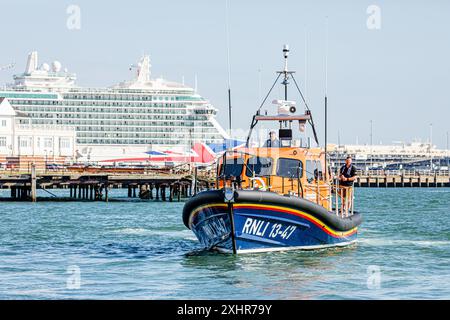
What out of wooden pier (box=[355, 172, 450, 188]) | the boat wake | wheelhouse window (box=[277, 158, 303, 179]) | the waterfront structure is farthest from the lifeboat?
wooden pier (box=[355, 172, 450, 188])

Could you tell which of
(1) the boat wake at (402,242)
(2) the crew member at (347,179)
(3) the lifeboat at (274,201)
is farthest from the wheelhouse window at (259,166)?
(1) the boat wake at (402,242)

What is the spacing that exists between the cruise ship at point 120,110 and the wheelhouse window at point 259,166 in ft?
376

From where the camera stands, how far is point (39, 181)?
67.8m

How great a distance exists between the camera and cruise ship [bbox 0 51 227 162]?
472 ft

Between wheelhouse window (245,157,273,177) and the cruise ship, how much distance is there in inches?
4518

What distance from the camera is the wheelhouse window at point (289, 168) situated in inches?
1043

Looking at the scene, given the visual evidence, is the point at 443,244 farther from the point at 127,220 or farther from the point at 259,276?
the point at 127,220

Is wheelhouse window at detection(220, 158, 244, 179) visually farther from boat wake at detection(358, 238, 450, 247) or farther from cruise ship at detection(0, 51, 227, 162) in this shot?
cruise ship at detection(0, 51, 227, 162)

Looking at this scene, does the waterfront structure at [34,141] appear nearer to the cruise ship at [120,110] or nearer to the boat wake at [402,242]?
the cruise ship at [120,110]

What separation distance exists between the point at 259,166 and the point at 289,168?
82 centimetres

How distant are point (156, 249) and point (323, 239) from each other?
5.75m

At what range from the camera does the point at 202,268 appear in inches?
932

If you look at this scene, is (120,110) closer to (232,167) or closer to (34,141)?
(34,141)

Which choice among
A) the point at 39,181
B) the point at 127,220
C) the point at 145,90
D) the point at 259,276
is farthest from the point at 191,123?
the point at 259,276
